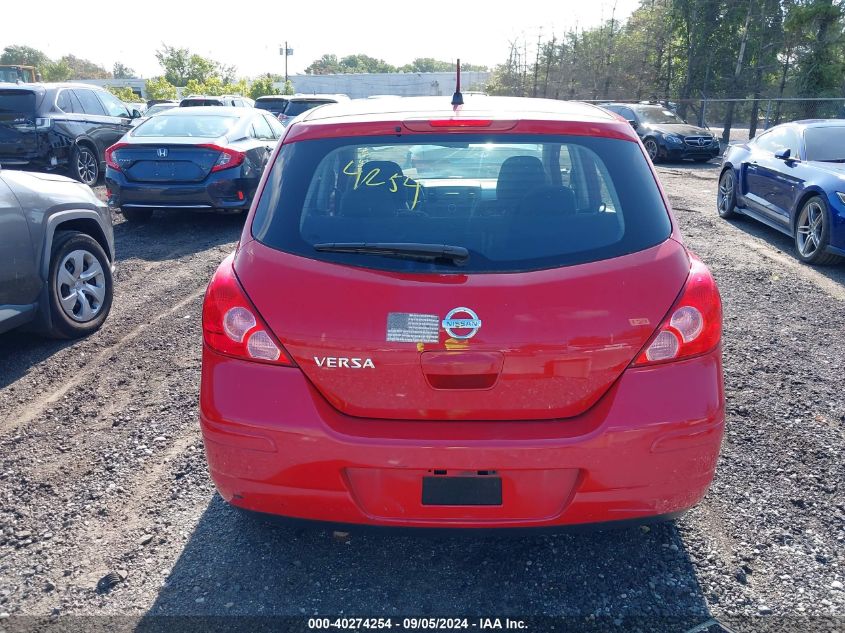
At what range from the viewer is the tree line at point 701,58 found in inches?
934

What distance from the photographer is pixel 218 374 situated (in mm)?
2445

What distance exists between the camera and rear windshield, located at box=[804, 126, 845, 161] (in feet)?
27.6

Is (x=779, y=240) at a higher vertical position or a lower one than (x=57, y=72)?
lower

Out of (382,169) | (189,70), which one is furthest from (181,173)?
(189,70)

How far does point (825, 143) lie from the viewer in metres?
8.60

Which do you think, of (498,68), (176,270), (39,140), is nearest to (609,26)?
(498,68)

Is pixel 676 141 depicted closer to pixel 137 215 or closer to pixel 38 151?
pixel 137 215

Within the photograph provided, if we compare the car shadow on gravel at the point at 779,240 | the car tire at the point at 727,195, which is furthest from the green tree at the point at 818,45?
the car shadow on gravel at the point at 779,240

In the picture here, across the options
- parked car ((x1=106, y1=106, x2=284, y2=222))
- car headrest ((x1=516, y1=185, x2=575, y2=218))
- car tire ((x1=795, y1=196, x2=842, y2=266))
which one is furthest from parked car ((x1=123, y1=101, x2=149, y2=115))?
car headrest ((x1=516, y1=185, x2=575, y2=218))

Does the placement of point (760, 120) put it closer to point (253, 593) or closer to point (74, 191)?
point (74, 191)

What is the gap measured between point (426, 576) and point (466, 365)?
38.5 inches

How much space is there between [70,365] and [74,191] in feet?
4.82

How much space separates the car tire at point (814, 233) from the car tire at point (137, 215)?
841 cm

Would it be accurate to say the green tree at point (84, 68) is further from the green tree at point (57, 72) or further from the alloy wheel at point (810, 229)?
the alloy wheel at point (810, 229)
